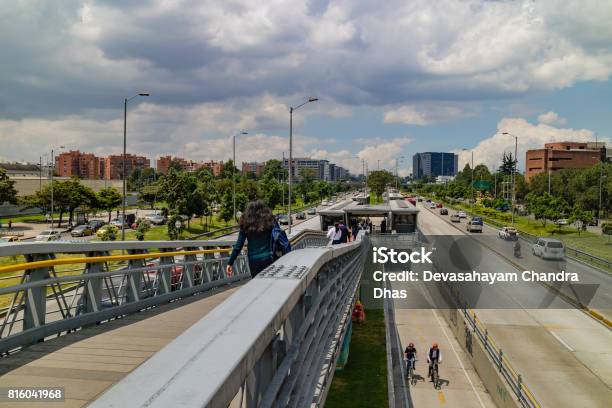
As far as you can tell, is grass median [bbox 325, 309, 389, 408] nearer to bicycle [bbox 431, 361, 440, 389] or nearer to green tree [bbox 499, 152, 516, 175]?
bicycle [bbox 431, 361, 440, 389]

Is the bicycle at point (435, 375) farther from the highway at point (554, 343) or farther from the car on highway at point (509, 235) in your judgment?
the car on highway at point (509, 235)

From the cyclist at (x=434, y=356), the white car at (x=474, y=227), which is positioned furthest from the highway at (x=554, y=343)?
the white car at (x=474, y=227)

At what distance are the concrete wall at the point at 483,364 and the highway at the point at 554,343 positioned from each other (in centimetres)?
100

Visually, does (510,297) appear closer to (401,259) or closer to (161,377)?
(401,259)

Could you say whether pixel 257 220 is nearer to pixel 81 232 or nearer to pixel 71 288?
pixel 71 288

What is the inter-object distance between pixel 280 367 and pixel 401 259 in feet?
122

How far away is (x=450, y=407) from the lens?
19750 mm

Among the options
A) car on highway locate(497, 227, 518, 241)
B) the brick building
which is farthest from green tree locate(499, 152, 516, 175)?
car on highway locate(497, 227, 518, 241)

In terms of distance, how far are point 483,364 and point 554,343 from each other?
3.93m

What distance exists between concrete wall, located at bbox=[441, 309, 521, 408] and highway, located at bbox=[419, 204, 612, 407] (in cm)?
100

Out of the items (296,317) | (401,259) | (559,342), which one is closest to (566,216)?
(401,259)

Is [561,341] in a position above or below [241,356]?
below

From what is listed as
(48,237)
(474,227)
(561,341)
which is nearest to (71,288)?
(561,341)

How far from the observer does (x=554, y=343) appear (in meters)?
24.0
